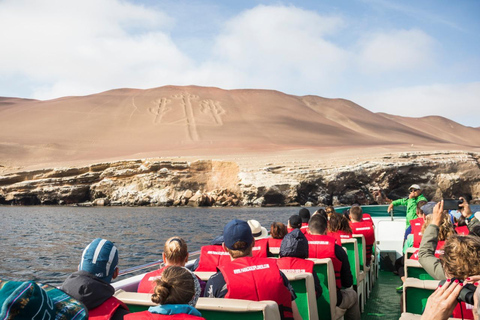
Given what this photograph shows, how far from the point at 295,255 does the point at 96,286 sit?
1.94m

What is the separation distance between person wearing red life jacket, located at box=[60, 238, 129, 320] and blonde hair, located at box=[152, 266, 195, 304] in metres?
0.46

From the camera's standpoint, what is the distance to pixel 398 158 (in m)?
64.9

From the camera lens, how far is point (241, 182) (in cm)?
6031

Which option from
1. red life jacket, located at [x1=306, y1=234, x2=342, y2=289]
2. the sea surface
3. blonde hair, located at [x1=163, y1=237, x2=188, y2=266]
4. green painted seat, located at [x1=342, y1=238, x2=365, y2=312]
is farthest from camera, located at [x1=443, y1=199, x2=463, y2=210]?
the sea surface

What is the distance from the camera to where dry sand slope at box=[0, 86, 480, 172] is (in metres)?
96.4

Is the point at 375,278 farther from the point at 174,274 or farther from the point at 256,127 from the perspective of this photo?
the point at 256,127

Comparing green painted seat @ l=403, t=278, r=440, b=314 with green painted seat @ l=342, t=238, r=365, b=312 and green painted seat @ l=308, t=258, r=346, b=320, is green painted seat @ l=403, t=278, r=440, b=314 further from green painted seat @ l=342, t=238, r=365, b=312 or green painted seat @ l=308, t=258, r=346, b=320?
green painted seat @ l=342, t=238, r=365, b=312

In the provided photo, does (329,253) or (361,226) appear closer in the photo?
(329,253)

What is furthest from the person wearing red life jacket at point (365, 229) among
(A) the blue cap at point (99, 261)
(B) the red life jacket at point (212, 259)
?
(A) the blue cap at point (99, 261)

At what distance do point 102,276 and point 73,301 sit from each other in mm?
1336

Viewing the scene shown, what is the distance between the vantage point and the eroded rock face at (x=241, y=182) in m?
59.1

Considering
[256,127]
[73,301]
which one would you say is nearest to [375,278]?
[73,301]

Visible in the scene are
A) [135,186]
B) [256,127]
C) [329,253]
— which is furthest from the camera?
[256,127]

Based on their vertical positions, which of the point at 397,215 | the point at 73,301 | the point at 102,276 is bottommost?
the point at 397,215
